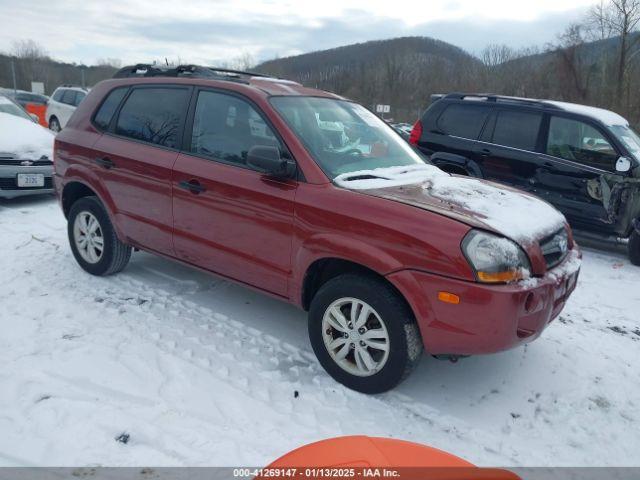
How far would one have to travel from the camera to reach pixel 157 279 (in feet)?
15.9

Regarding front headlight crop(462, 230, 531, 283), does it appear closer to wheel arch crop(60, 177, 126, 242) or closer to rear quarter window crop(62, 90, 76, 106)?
wheel arch crop(60, 177, 126, 242)

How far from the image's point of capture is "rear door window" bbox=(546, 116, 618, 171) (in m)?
6.39

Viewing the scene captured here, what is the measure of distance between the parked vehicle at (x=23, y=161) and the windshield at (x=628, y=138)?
7770mm

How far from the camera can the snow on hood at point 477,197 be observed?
3000 mm

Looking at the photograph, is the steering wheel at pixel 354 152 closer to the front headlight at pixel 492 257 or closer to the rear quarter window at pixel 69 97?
the front headlight at pixel 492 257

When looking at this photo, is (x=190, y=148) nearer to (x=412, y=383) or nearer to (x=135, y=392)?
(x=135, y=392)

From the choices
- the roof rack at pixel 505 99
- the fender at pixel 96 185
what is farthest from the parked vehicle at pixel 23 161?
the roof rack at pixel 505 99

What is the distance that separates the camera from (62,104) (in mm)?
16828

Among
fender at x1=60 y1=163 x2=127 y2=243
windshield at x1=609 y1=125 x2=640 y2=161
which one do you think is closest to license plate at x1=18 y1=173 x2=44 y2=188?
fender at x1=60 y1=163 x2=127 y2=243

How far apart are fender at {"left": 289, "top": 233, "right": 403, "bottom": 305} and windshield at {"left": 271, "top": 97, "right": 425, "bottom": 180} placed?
445mm

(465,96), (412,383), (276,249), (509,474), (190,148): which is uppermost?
(465,96)

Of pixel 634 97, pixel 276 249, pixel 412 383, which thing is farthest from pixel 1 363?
pixel 634 97

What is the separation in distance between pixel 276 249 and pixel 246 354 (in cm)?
78

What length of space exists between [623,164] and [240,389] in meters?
5.36
